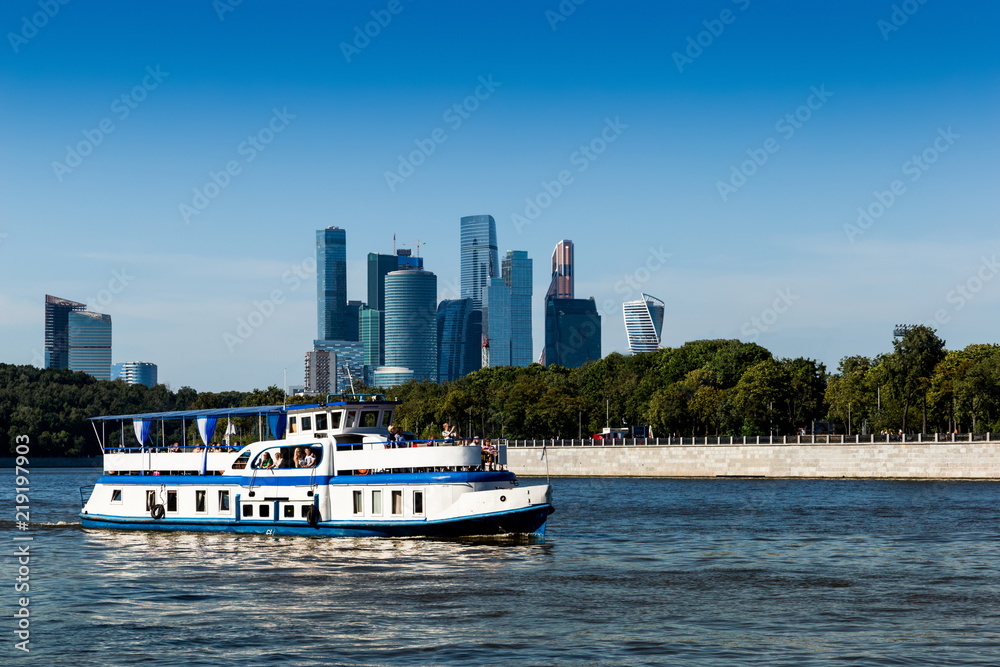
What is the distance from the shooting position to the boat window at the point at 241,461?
66.5 meters

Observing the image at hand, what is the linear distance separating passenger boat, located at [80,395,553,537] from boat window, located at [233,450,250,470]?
0.08 metres

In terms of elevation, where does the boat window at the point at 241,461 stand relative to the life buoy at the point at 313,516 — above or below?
above

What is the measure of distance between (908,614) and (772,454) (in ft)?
364

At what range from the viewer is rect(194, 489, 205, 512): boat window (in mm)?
68250

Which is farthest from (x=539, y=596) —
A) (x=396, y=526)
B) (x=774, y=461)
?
(x=774, y=461)

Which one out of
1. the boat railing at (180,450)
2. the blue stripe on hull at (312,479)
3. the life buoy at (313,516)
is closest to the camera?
the blue stripe on hull at (312,479)

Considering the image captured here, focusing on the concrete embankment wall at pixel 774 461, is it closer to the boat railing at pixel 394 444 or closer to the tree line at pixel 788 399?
the tree line at pixel 788 399

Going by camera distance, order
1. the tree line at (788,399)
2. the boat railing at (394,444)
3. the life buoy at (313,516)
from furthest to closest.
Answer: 1. the tree line at (788,399)
2. the life buoy at (313,516)
3. the boat railing at (394,444)

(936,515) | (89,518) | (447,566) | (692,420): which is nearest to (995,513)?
(936,515)

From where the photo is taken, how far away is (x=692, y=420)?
581 ft

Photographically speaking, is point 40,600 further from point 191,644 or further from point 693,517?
point 693,517

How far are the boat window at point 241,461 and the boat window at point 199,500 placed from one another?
2.95 metres

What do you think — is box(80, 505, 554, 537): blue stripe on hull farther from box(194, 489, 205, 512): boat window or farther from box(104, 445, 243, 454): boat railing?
box(104, 445, 243, 454): boat railing

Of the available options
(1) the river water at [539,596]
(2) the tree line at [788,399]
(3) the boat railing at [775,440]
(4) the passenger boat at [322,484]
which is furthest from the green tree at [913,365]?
(4) the passenger boat at [322,484]
